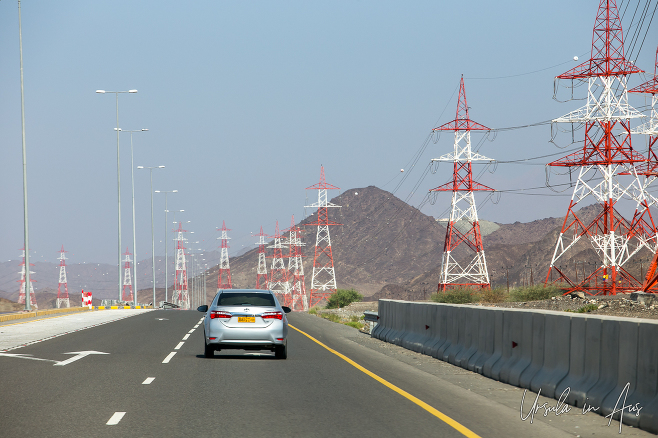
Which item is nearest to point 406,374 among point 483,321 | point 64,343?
point 483,321

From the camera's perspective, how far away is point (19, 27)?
38.2 m

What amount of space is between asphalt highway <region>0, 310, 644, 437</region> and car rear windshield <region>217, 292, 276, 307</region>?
1.19 m

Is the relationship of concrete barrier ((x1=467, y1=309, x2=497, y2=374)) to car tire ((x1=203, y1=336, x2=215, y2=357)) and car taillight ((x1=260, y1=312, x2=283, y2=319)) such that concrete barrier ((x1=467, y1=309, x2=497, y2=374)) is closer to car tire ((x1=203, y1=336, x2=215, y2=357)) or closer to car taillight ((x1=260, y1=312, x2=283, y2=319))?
car taillight ((x1=260, y1=312, x2=283, y2=319))

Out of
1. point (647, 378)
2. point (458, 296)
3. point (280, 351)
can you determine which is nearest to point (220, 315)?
point (280, 351)

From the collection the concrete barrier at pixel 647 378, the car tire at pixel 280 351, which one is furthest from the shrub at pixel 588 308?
the concrete barrier at pixel 647 378

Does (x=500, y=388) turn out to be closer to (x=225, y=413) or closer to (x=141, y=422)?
(x=225, y=413)

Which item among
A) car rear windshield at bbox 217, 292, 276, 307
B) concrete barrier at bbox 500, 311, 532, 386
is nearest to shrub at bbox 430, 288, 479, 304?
car rear windshield at bbox 217, 292, 276, 307

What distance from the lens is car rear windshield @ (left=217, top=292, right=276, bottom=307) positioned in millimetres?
16641

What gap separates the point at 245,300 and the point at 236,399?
6.23 m

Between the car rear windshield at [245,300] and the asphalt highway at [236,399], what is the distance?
1190 mm

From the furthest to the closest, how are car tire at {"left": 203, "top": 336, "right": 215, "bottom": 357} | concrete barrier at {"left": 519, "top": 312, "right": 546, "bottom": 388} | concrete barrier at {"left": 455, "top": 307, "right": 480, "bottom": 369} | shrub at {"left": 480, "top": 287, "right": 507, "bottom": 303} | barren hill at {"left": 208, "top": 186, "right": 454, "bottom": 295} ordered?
barren hill at {"left": 208, "top": 186, "right": 454, "bottom": 295}, shrub at {"left": 480, "top": 287, "right": 507, "bottom": 303}, car tire at {"left": 203, "top": 336, "right": 215, "bottom": 357}, concrete barrier at {"left": 455, "top": 307, "right": 480, "bottom": 369}, concrete barrier at {"left": 519, "top": 312, "right": 546, "bottom": 388}

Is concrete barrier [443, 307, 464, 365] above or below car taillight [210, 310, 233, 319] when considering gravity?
below

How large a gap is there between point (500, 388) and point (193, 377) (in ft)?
16.5

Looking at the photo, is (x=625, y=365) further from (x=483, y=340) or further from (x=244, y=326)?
(x=244, y=326)
